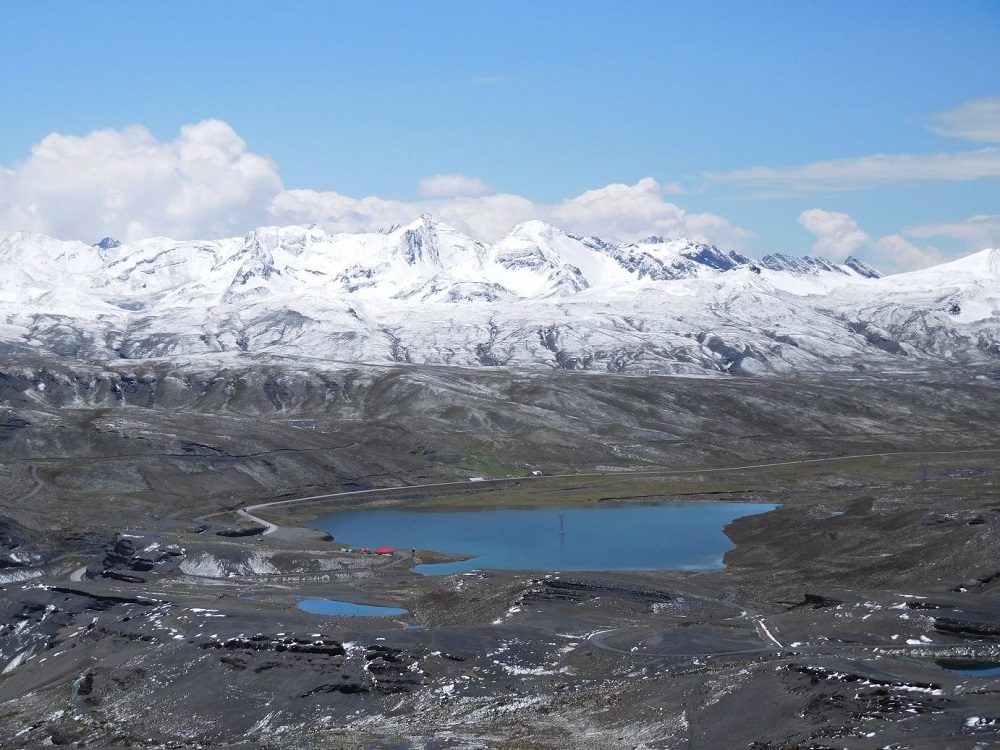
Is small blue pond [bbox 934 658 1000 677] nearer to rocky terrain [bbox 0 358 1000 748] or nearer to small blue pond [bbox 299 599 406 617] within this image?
rocky terrain [bbox 0 358 1000 748]

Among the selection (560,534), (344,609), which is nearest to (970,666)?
(344,609)

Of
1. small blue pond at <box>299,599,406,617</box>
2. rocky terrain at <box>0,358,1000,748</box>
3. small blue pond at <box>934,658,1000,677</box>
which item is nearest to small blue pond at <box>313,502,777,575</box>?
rocky terrain at <box>0,358,1000,748</box>

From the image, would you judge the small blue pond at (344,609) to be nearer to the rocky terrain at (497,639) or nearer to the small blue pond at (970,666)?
the rocky terrain at (497,639)

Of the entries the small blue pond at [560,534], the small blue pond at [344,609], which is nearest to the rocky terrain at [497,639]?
the small blue pond at [344,609]

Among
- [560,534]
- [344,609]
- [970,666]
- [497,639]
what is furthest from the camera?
[560,534]

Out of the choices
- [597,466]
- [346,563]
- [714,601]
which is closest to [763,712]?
[714,601]

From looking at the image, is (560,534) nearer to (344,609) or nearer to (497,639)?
(344,609)

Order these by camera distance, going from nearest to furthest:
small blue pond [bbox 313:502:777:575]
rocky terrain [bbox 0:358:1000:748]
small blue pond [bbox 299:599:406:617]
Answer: rocky terrain [bbox 0:358:1000:748] < small blue pond [bbox 299:599:406:617] < small blue pond [bbox 313:502:777:575]
